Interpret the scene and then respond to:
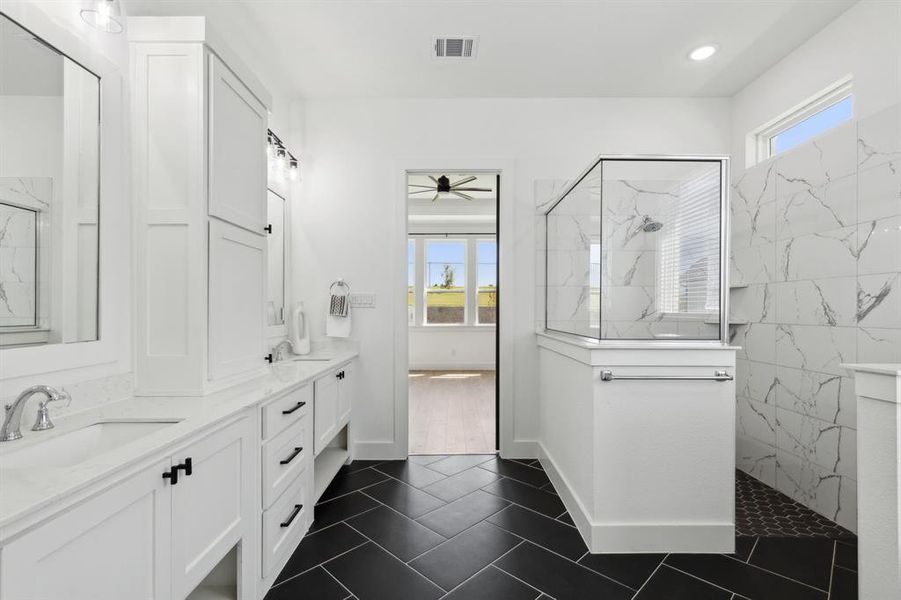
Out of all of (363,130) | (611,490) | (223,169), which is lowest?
(611,490)

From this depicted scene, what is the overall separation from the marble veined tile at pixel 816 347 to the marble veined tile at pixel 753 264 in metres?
0.34

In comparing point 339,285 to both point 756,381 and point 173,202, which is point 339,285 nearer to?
point 173,202

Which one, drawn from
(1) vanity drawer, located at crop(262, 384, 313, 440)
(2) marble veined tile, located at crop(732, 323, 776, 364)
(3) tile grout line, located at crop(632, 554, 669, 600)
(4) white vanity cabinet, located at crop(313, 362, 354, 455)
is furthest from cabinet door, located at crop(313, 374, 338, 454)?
(2) marble veined tile, located at crop(732, 323, 776, 364)

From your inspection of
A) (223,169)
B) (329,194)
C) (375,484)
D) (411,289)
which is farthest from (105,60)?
(411,289)

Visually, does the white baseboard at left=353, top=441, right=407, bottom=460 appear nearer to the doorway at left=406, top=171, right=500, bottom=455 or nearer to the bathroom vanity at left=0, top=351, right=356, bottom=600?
the bathroom vanity at left=0, top=351, right=356, bottom=600

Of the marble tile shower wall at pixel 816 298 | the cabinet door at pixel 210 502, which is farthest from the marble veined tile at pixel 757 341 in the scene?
the cabinet door at pixel 210 502

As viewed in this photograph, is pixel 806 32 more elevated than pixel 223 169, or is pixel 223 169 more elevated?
pixel 806 32

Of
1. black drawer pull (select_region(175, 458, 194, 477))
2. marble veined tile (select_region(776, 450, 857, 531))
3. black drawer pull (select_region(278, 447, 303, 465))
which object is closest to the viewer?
black drawer pull (select_region(175, 458, 194, 477))

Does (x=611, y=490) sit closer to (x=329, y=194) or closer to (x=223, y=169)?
(x=223, y=169)

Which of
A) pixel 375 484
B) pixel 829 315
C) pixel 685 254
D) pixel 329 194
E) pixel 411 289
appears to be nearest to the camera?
pixel 829 315

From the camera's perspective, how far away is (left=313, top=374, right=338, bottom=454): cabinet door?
2.21 m

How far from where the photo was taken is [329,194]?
3098 mm

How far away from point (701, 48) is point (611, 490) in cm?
260

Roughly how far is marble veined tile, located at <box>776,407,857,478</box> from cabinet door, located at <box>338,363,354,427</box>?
2716 millimetres
